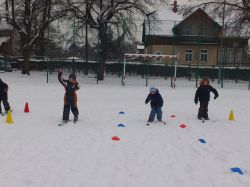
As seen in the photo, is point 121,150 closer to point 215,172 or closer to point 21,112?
point 215,172

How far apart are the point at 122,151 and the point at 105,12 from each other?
24450 millimetres

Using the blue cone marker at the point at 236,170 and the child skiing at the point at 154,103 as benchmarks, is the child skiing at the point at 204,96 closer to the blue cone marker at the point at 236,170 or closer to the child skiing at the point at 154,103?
the child skiing at the point at 154,103

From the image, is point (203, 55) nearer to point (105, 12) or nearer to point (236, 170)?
point (105, 12)

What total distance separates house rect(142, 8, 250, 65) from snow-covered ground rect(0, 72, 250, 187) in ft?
107

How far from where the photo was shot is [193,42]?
4712 centimetres

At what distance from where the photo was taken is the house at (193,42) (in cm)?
4539

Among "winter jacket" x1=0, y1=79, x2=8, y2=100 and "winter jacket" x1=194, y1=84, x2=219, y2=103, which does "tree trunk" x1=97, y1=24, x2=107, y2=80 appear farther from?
"winter jacket" x1=194, y1=84, x2=219, y2=103

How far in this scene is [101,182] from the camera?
20.8 feet

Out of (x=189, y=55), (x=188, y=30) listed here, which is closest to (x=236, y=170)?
(x=189, y=55)

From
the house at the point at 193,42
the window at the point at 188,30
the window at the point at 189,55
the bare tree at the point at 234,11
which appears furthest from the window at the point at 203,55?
the bare tree at the point at 234,11

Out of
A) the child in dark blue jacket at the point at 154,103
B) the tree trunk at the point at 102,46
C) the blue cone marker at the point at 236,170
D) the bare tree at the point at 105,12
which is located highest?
the bare tree at the point at 105,12

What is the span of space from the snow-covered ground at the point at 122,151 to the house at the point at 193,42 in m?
32.6

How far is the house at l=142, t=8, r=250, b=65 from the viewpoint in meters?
45.4

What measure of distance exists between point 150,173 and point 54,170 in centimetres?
180
